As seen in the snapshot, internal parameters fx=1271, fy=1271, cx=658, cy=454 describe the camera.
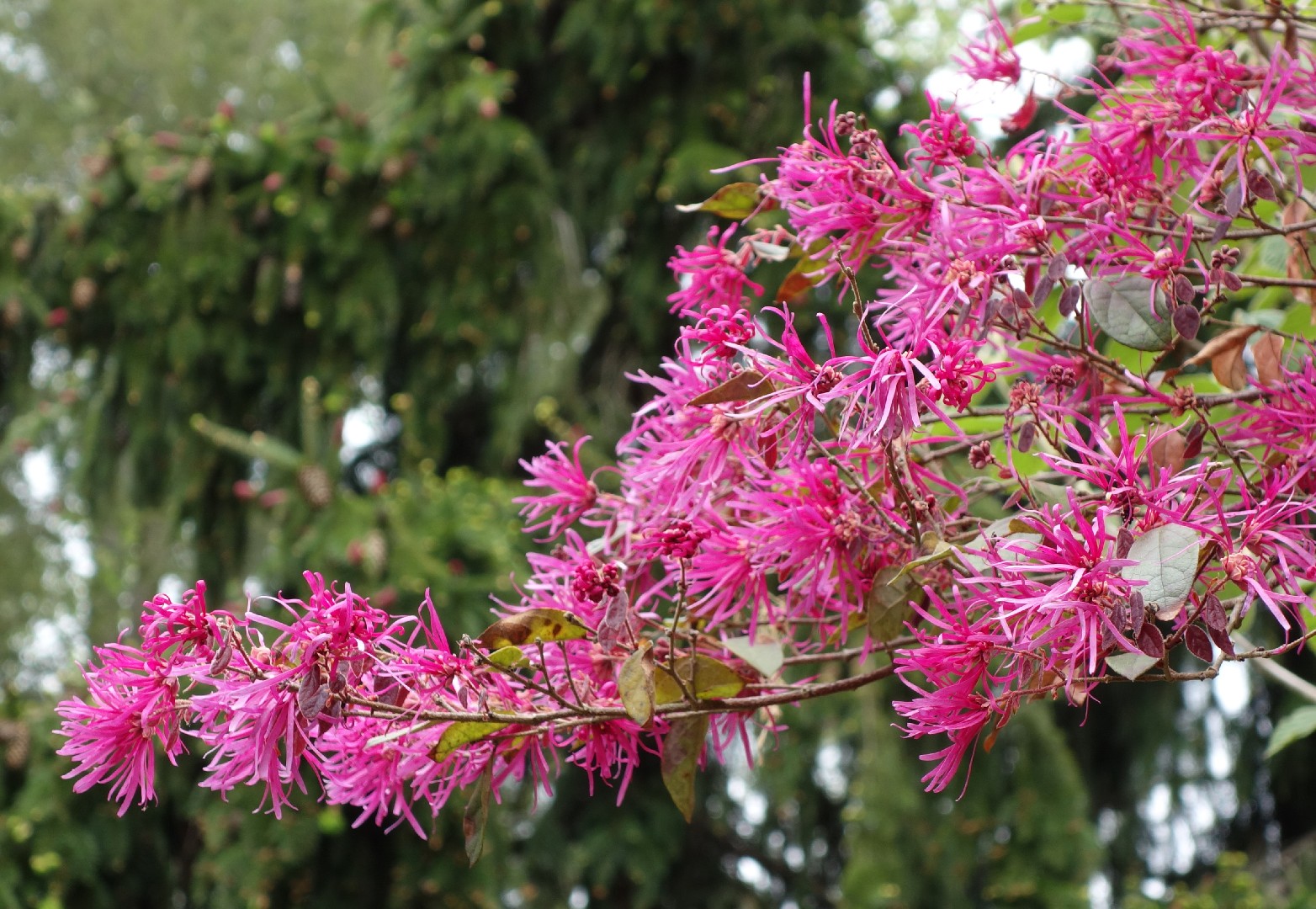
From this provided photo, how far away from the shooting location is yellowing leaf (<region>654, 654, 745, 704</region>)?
0.85 m

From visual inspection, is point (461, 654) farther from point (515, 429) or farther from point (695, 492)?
point (515, 429)

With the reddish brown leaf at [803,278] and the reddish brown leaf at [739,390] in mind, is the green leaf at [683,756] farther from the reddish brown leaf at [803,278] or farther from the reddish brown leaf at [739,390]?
the reddish brown leaf at [803,278]

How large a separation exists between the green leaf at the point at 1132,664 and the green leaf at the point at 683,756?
0.30 meters

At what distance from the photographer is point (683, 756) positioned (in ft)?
2.84

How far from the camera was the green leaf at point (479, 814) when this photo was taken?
33.5 inches

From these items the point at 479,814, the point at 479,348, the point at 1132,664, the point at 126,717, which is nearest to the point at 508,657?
the point at 479,814

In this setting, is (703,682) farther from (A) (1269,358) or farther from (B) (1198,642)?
(A) (1269,358)

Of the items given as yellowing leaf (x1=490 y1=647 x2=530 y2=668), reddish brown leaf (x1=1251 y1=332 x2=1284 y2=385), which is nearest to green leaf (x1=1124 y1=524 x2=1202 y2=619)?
reddish brown leaf (x1=1251 y1=332 x2=1284 y2=385)

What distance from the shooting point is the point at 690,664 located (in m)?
0.86

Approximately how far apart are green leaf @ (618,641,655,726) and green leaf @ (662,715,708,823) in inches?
3.3

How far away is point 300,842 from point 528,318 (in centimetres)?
168

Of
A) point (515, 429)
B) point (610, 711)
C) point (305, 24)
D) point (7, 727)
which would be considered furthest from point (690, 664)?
point (305, 24)

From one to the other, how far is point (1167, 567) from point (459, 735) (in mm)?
434

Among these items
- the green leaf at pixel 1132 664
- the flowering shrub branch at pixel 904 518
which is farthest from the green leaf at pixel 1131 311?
the green leaf at pixel 1132 664
